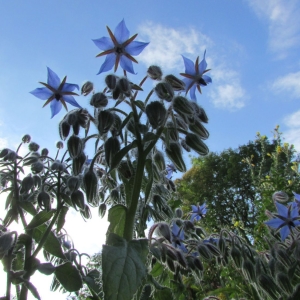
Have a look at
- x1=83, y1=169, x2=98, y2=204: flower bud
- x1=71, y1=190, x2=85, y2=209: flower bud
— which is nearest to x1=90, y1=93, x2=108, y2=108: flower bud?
x1=83, y1=169, x2=98, y2=204: flower bud

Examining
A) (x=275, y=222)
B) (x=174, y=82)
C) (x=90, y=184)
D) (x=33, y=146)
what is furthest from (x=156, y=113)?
(x=33, y=146)

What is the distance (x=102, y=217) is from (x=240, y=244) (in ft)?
2.01

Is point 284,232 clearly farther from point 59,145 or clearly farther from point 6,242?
point 59,145

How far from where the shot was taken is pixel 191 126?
4.30 ft

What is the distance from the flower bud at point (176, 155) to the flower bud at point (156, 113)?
14cm

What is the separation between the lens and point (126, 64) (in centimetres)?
133

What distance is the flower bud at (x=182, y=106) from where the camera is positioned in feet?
3.91

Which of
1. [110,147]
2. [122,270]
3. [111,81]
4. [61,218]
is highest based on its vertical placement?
[111,81]

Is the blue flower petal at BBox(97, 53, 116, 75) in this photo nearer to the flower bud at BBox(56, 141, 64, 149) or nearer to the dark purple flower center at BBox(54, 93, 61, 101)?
the dark purple flower center at BBox(54, 93, 61, 101)

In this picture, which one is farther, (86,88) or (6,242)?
(86,88)

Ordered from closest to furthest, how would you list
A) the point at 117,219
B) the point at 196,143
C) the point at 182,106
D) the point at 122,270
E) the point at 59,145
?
1. the point at 122,270
2. the point at 117,219
3. the point at 182,106
4. the point at 196,143
5. the point at 59,145

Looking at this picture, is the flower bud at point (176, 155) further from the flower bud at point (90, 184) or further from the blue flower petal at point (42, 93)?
the blue flower petal at point (42, 93)

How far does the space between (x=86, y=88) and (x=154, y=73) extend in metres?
0.27

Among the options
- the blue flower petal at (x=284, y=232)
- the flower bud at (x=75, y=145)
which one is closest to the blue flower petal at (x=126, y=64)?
the flower bud at (x=75, y=145)
